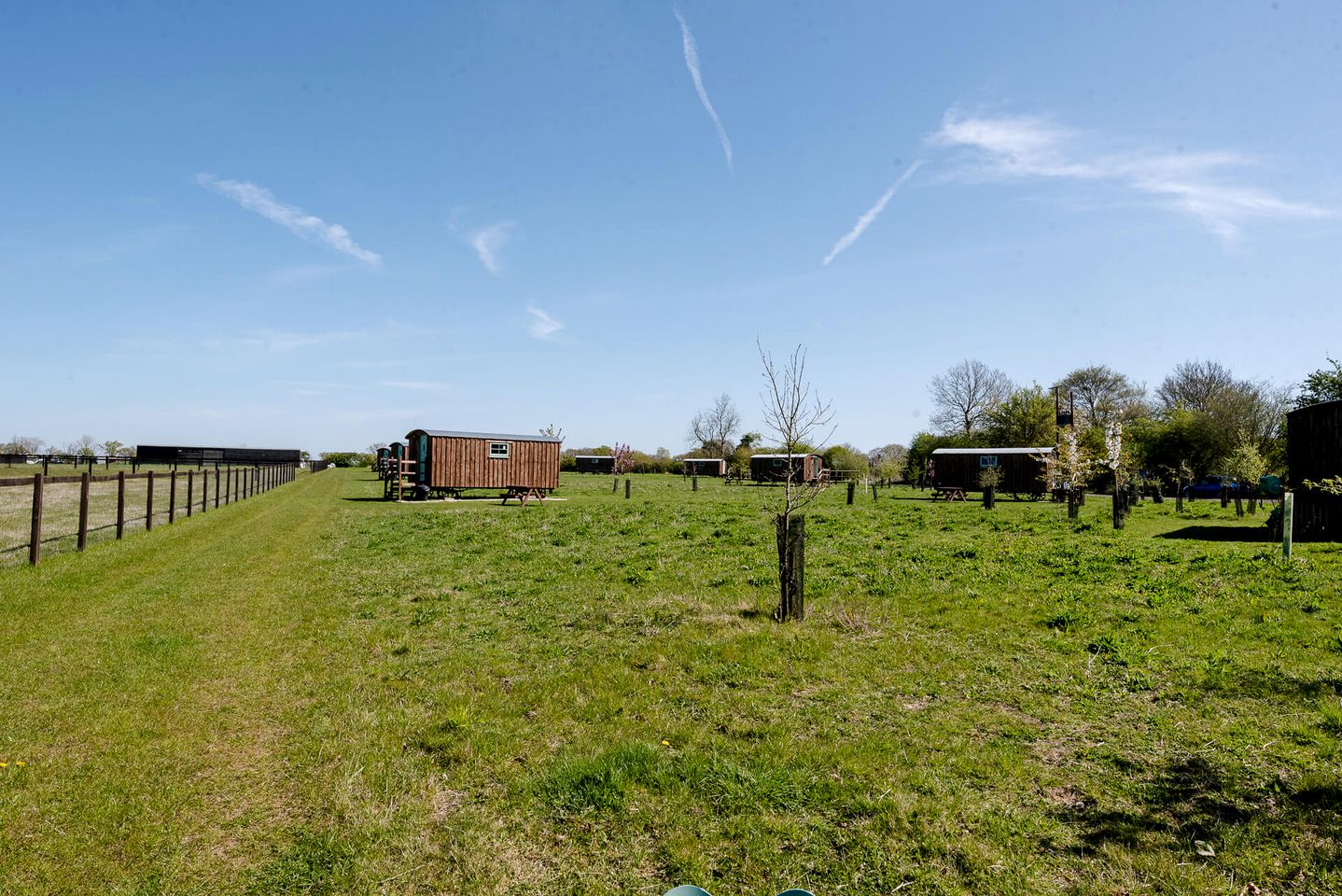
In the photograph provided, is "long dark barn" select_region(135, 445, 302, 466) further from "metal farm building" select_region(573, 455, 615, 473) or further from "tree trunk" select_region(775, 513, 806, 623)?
"tree trunk" select_region(775, 513, 806, 623)

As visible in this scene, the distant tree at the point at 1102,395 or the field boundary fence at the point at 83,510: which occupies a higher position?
the distant tree at the point at 1102,395

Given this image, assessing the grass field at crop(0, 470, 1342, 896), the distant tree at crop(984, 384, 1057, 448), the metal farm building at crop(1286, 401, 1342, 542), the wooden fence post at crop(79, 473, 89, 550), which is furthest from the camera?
the distant tree at crop(984, 384, 1057, 448)

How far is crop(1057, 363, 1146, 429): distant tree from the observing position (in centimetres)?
6156

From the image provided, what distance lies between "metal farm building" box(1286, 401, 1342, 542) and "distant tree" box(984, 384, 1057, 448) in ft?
127

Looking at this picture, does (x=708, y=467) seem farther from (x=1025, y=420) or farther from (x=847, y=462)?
(x=1025, y=420)

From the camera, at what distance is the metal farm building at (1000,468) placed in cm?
4016

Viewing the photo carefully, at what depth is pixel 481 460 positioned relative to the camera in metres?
33.1

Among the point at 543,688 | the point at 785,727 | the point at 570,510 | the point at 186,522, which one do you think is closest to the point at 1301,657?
the point at 785,727

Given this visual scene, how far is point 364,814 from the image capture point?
4293 mm

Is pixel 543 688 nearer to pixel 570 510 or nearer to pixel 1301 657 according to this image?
pixel 1301 657

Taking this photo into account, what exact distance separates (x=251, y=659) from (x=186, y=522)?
50.0 feet

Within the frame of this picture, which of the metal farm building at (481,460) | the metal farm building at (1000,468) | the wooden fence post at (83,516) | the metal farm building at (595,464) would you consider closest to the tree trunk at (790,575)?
the wooden fence post at (83,516)

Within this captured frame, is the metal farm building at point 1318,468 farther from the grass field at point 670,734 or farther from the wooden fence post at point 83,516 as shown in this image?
the wooden fence post at point 83,516

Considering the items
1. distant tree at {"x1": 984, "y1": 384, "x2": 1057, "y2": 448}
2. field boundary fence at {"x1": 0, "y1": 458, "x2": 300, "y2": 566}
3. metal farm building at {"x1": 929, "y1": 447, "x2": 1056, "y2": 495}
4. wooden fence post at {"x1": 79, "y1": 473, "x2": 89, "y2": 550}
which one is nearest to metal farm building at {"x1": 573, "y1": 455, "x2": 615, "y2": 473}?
distant tree at {"x1": 984, "y1": 384, "x2": 1057, "y2": 448}
